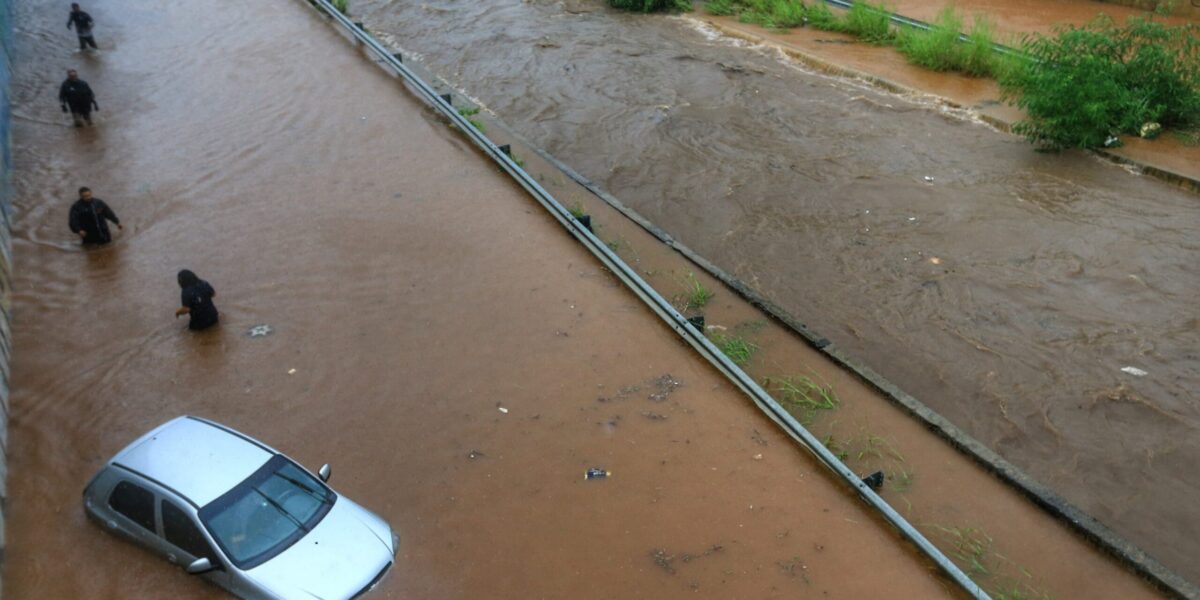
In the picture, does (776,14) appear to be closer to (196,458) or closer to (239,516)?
(196,458)

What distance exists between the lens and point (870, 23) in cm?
2125

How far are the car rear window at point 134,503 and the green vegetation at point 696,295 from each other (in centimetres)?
640

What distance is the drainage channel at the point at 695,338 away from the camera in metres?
7.73

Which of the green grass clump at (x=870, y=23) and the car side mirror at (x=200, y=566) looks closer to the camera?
the car side mirror at (x=200, y=566)

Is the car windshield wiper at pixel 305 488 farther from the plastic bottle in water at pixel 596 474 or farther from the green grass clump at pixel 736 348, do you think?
the green grass clump at pixel 736 348

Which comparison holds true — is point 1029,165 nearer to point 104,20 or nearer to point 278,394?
point 278,394

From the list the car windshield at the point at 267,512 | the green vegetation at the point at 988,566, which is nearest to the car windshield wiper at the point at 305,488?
the car windshield at the point at 267,512

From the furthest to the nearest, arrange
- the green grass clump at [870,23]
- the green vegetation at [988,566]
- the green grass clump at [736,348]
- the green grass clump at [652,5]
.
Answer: the green grass clump at [652,5]
the green grass clump at [870,23]
the green grass clump at [736,348]
the green vegetation at [988,566]

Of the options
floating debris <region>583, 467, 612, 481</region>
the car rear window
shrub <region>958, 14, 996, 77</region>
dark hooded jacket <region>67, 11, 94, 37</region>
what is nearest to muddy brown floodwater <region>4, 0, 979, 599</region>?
floating debris <region>583, 467, 612, 481</region>

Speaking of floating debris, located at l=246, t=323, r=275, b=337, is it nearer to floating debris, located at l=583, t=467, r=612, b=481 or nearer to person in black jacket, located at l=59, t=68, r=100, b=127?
floating debris, located at l=583, t=467, r=612, b=481

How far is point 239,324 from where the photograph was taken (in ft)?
36.2

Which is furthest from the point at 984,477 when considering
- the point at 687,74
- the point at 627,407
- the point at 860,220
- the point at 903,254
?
the point at 687,74

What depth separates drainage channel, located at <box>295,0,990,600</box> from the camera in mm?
7727

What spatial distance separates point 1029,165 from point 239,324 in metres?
12.3
